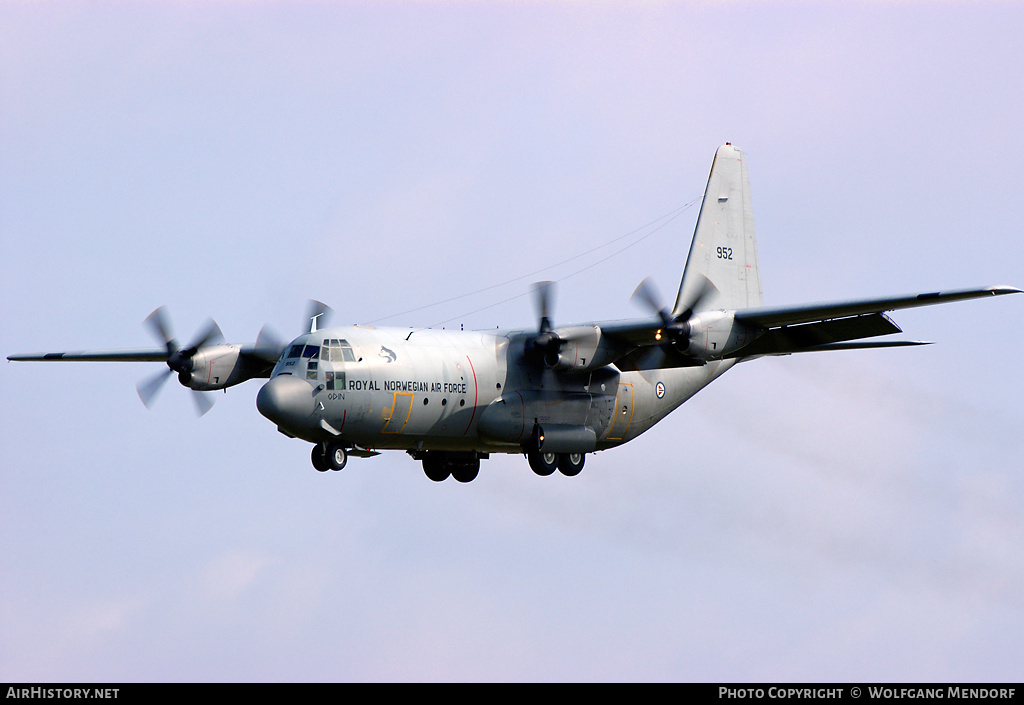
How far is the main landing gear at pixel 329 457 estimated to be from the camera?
27359 millimetres

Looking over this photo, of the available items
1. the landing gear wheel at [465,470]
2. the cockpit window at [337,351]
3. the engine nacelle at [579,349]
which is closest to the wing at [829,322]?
the engine nacelle at [579,349]

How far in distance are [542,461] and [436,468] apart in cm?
280

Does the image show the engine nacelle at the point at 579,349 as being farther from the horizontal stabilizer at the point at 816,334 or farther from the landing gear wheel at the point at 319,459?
the landing gear wheel at the point at 319,459

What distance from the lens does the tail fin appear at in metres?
33.4

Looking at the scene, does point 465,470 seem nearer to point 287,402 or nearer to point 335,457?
point 335,457

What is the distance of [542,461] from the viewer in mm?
29828

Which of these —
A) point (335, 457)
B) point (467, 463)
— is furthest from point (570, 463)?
point (335, 457)

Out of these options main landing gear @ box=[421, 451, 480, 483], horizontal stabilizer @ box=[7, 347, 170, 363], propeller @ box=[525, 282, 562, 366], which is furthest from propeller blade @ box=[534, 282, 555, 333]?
horizontal stabilizer @ box=[7, 347, 170, 363]

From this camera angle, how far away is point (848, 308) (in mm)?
27359

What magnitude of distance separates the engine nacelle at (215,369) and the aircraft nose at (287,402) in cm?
435

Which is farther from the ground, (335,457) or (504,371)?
(504,371)

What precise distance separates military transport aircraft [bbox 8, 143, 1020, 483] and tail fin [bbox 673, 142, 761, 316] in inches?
4.1
